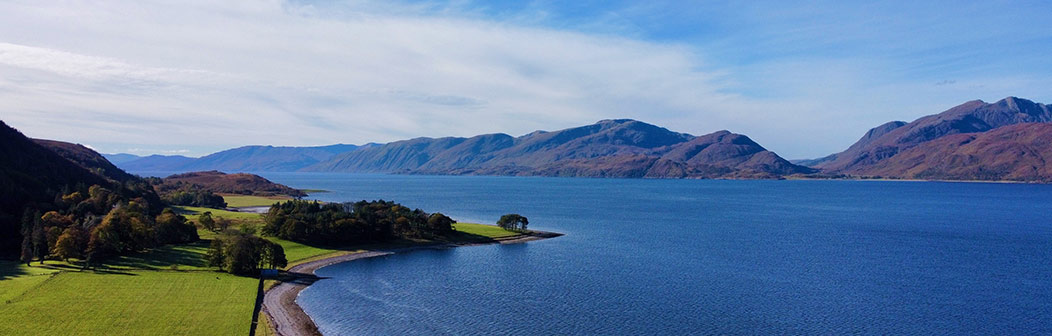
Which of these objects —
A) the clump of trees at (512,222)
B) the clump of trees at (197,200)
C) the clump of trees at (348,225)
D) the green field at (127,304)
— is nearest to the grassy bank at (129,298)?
the green field at (127,304)

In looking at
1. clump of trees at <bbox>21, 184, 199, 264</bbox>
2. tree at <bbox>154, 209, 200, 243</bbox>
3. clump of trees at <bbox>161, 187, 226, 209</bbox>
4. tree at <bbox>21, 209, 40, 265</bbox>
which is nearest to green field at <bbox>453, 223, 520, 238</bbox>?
tree at <bbox>154, 209, 200, 243</bbox>

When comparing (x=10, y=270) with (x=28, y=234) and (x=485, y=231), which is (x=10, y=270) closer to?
(x=28, y=234)

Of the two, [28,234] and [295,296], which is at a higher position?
[28,234]

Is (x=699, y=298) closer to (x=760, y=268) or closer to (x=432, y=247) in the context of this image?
(x=760, y=268)

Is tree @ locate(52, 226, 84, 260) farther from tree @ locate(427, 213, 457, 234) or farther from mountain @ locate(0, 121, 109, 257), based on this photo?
tree @ locate(427, 213, 457, 234)

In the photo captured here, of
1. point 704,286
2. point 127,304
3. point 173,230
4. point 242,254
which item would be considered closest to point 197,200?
point 173,230

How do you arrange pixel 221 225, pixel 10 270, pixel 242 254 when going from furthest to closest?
pixel 221 225 < pixel 242 254 < pixel 10 270

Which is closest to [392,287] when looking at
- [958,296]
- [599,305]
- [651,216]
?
[599,305]

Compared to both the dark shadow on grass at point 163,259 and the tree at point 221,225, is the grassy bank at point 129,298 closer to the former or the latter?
the dark shadow on grass at point 163,259
